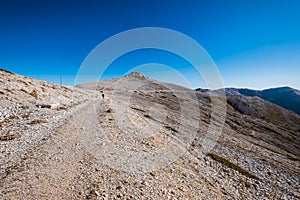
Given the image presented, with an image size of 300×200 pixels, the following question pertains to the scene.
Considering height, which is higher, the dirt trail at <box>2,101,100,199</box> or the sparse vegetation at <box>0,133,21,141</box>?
the sparse vegetation at <box>0,133,21,141</box>

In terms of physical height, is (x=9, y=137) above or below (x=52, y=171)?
above

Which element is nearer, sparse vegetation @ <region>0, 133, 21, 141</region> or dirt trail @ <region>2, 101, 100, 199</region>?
dirt trail @ <region>2, 101, 100, 199</region>

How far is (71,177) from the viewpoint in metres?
13.4

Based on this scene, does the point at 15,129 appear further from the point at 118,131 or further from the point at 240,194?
the point at 240,194

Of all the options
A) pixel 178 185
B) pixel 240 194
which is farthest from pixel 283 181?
pixel 178 185

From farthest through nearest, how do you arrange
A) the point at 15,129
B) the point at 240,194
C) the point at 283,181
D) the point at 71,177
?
the point at 283,181, the point at 240,194, the point at 15,129, the point at 71,177

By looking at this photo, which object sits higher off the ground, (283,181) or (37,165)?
(37,165)

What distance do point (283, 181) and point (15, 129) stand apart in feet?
137

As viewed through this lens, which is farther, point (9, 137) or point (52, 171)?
point (9, 137)

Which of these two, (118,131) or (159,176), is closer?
(159,176)

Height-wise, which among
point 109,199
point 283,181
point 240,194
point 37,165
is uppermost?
point 37,165

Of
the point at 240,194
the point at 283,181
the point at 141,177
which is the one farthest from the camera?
the point at 283,181

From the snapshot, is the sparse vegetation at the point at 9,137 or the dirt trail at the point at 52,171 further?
the sparse vegetation at the point at 9,137

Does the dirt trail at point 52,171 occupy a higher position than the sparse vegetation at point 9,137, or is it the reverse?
the sparse vegetation at point 9,137
